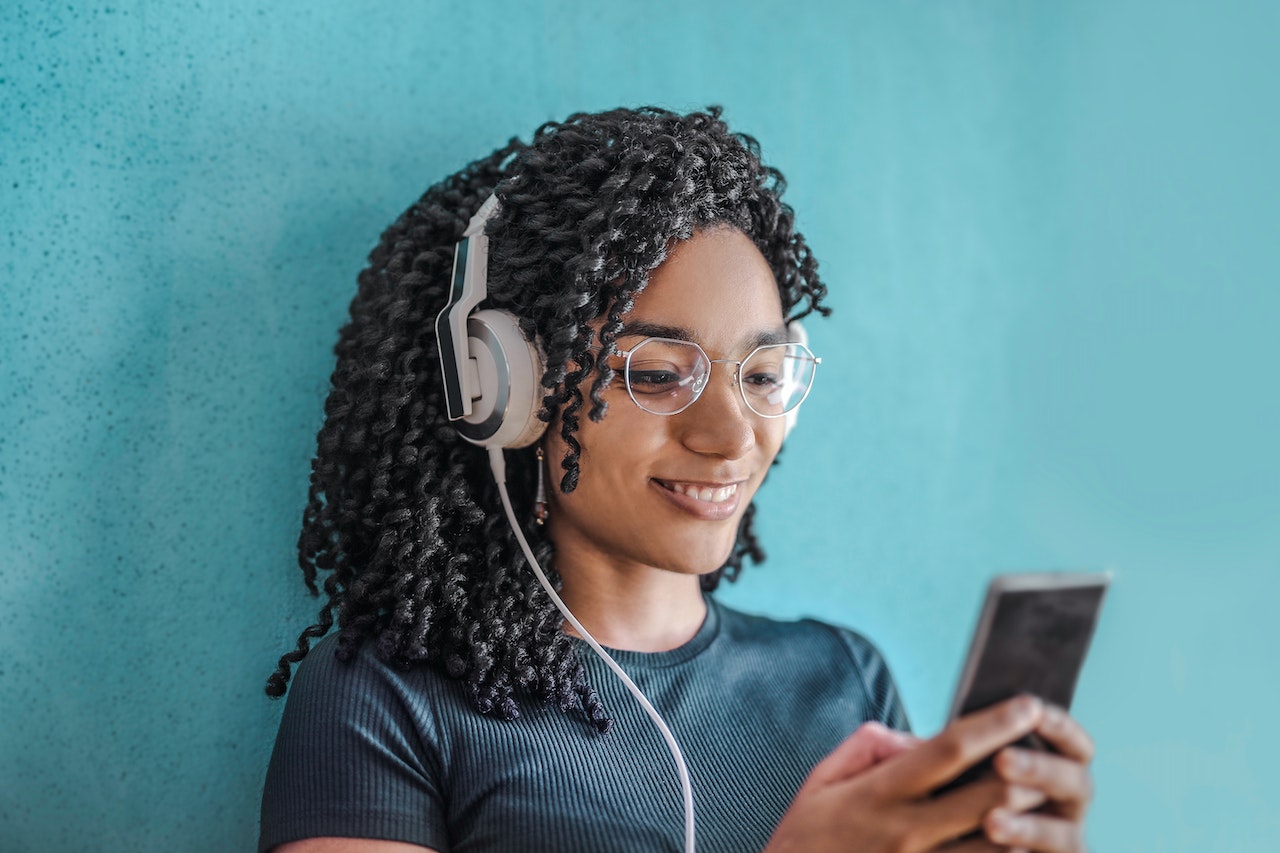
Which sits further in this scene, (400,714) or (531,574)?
(531,574)

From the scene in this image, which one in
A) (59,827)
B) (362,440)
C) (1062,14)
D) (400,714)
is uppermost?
(1062,14)

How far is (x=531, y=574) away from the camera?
1.18 m

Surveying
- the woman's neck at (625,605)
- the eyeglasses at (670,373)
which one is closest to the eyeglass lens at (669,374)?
the eyeglasses at (670,373)

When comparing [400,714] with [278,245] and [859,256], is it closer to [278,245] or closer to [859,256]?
[278,245]

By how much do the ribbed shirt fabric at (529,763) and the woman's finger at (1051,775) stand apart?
0.43 m

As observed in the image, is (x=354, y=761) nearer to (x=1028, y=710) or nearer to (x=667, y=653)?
(x=667, y=653)

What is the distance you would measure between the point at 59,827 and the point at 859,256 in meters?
1.36

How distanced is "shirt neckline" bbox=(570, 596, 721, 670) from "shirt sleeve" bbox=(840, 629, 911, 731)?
24cm

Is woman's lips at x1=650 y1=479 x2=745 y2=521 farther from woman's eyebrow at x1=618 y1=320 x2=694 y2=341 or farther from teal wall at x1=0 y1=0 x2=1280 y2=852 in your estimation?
teal wall at x1=0 y1=0 x2=1280 y2=852

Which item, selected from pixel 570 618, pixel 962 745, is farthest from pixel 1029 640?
pixel 570 618

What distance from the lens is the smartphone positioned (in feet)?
2.44

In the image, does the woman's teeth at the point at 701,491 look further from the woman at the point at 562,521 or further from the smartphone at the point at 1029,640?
the smartphone at the point at 1029,640

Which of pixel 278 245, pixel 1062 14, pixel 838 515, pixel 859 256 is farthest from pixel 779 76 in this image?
pixel 278 245

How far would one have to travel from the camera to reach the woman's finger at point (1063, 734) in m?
0.73
